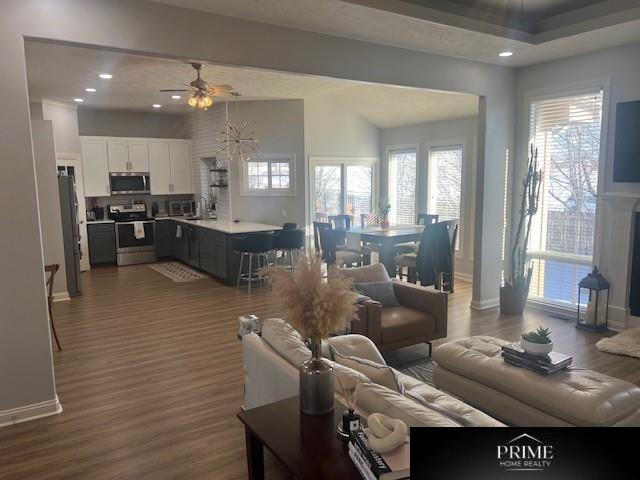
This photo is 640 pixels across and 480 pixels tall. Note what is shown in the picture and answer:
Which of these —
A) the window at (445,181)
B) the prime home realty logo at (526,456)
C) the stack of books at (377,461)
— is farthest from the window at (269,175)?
the prime home realty logo at (526,456)

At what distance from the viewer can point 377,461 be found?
1495 millimetres

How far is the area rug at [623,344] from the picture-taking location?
426cm

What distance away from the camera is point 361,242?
7.17 m

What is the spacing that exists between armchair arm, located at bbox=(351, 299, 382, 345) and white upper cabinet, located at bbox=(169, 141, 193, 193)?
691cm

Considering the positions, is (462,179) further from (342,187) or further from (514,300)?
(514,300)

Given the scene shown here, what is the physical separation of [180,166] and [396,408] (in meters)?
8.70

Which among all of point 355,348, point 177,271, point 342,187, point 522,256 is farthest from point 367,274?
point 177,271

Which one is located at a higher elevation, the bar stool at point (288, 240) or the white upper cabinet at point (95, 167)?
the white upper cabinet at point (95, 167)

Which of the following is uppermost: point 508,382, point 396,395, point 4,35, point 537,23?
point 537,23

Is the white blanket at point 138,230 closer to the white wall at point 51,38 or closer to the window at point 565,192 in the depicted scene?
the white wall at point 51,38

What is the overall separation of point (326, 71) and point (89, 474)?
354 centimetres

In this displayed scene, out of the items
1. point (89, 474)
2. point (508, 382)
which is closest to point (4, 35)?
point (89, 474)

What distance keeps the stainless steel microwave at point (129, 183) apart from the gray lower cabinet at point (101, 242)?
0.73 m

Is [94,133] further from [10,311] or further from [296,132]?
[10,311]
